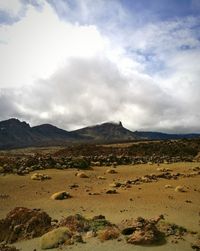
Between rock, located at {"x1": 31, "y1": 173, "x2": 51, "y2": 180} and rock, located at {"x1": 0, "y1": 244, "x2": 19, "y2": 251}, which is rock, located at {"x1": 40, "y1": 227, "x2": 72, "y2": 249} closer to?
rock, located at {"x1": 0, "y1": 244, "x2": 19, "y2": 251}

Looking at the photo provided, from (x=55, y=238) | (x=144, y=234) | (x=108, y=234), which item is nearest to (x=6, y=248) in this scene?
(x=55, y=238)

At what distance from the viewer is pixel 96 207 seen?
18109 millimetres

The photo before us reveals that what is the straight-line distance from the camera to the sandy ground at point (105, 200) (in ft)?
47.4

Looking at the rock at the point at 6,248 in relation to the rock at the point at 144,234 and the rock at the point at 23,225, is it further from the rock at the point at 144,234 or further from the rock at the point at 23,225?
the rock at the point at 144,234

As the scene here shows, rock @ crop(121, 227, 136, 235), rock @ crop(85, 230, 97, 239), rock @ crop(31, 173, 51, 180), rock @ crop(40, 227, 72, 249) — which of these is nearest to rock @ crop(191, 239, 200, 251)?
rock @ crop(121, 227, 136, 235)

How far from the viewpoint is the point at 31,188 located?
23938 millimetres

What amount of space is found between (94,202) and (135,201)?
2.25m

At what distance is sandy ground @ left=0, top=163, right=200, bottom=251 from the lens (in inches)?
569

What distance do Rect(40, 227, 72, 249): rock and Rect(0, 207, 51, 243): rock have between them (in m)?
1.22

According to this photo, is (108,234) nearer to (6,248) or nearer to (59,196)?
(6,248)

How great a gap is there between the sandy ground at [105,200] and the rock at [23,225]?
1.94ft

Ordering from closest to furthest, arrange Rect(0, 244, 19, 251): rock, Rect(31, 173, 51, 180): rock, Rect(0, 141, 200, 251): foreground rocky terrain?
Rect(0, 244, 19, 251): rock < Rect(0, 141, 200, 251): foreground rocky terrain < Rect(31, 173, 51, 180): rock

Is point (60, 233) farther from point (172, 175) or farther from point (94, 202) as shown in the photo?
point (172, 175)

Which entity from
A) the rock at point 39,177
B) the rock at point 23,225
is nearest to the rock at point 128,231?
the rock at point 23,225
